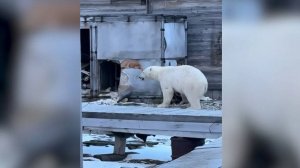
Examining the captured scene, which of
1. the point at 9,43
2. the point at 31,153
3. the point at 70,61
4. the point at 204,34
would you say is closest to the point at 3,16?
the point at 9,43

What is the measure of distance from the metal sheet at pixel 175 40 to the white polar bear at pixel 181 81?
46.0 inches

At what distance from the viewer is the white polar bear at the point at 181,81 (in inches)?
→ 357

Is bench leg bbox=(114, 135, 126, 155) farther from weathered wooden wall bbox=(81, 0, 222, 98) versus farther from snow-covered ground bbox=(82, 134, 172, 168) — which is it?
weathered wooden wall bbox=(81, 0, 222, 98)

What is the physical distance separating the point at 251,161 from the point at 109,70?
10.8m

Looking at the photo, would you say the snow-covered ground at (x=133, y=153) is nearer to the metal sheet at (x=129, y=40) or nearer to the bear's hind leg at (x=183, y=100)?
the bear's hind leg at (x=183, y=100)

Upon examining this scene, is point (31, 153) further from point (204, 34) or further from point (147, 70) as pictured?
point (204, 34)

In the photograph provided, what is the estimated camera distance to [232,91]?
3.38ft

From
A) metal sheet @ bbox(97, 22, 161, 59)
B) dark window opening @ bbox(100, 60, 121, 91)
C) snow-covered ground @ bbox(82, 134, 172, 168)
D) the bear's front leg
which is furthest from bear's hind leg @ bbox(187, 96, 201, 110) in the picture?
dark window opening @ bbox(100, 60, 121, 91)

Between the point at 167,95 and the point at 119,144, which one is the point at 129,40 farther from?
the point at 119,144

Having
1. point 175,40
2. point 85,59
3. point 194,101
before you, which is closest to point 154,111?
point 194,101

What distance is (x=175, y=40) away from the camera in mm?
10781

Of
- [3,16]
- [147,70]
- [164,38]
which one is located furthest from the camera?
[164,38]

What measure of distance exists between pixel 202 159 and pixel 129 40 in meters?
6.63

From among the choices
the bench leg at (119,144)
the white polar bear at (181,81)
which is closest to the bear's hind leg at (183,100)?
the white polar bear at (181,81)
